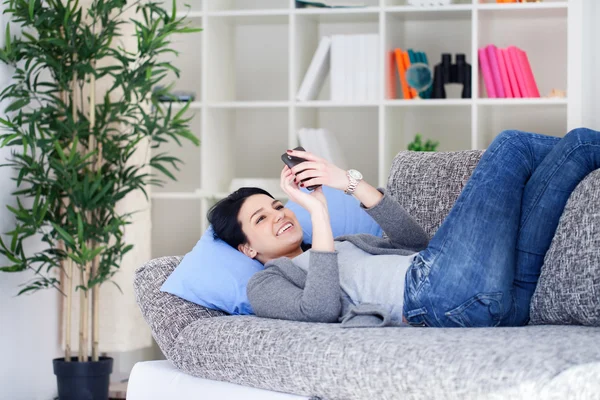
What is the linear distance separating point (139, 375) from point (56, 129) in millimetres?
1521

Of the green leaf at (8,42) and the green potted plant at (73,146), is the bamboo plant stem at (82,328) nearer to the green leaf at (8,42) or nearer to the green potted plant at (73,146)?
the green potted plant at (73,146)

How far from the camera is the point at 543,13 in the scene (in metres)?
3.77

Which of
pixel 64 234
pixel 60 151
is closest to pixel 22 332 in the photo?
pixel 64 234

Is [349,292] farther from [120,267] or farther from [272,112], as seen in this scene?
[272,112]

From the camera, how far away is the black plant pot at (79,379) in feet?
11.2

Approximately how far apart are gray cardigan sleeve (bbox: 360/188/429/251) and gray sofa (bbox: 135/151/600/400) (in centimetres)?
41

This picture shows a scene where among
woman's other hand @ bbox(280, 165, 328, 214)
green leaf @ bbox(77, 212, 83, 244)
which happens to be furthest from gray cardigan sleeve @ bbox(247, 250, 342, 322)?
green leaf @ bbox(77, 212, 83, 244)

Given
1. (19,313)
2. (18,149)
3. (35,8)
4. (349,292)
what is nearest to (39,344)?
(19,313)

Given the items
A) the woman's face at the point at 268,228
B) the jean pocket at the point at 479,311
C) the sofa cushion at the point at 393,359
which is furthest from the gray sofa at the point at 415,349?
the woman's face at the point at 268,228

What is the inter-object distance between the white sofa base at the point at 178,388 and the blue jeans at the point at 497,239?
16.3 inches

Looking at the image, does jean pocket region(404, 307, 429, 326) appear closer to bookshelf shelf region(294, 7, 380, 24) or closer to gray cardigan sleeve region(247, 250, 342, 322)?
gray cardigan sleeve region(247, 250, 342, 322)

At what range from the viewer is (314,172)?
219cm

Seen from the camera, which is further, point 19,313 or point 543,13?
point 543,13

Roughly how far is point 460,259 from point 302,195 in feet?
1.42
